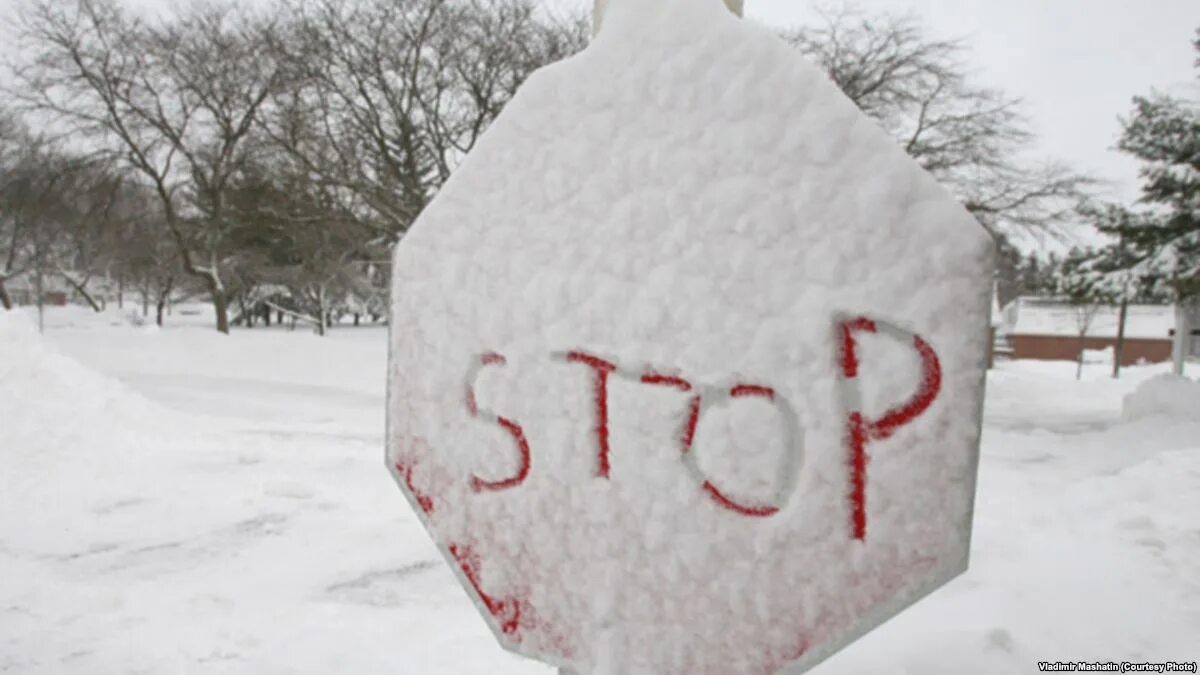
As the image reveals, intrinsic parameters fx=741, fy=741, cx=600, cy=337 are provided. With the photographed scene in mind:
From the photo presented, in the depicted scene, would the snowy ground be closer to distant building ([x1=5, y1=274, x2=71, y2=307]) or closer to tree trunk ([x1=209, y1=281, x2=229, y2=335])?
tree trunk ([x1=209, y1=281, x2=229, y2=335])

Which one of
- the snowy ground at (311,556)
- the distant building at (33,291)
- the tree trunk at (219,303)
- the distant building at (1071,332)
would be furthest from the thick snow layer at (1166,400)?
the distant building at (33,291)

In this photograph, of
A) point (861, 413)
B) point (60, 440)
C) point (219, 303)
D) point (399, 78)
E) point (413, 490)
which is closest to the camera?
point (861, 413)

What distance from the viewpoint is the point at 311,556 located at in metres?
4.00

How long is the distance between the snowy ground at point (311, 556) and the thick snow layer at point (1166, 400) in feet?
5.50

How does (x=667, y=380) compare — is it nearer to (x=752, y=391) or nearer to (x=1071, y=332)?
(x=752, y=391)

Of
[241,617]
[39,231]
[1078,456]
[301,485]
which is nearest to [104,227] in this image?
[39,231]

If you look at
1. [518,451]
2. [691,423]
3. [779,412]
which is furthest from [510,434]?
[779,412]

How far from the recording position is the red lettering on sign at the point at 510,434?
3.24ft

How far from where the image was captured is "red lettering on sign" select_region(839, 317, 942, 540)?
2.58ft

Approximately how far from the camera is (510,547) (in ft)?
3.29

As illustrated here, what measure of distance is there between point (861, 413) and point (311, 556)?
3839 millimetres

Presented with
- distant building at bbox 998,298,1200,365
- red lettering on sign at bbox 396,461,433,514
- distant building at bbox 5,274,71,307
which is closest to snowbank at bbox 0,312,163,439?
red lettering on sign at bbox 396,461,433,514

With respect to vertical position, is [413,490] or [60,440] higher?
[413,490]

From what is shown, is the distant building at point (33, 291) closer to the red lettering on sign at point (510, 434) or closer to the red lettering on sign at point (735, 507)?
the red lettering on sign at point (510, 434)
